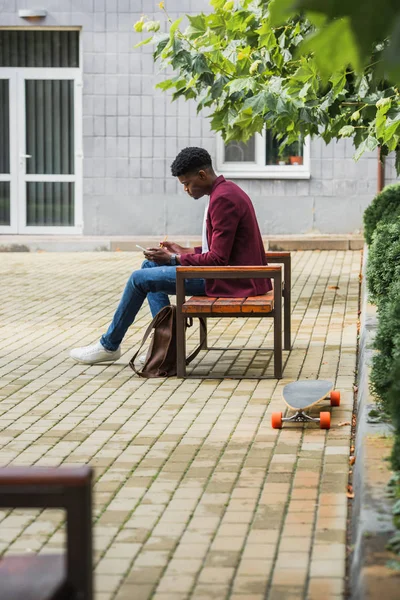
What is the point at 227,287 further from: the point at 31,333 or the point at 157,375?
the point at 31,333

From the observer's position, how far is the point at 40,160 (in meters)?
19.8

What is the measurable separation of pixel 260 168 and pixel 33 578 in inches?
675

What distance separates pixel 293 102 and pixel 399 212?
2.96 m

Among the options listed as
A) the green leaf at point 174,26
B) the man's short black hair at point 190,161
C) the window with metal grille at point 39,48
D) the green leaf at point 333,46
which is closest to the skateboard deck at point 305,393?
the man's short black hair at point 190,161

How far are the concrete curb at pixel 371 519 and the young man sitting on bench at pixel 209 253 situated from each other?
253 centimetres

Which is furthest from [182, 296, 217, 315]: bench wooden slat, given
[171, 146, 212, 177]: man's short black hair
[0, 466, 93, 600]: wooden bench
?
[0, 466, 93, 600]: wooden bench

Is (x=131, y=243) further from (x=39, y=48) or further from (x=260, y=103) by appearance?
(x=260, y=103)

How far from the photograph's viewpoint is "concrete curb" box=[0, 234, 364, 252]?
1822 cm

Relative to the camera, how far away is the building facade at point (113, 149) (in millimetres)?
19000

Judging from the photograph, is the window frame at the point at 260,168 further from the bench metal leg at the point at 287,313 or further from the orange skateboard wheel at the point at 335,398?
the orange skateboard wheel at the point at 335,398

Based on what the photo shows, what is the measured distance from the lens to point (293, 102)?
28.9 ft

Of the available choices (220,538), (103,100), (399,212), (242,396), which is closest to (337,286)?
(399,212)

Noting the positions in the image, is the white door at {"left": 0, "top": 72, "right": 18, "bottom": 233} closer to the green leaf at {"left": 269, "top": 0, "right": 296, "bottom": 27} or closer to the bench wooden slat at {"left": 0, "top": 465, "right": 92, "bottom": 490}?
the bench wooden slat at {"left": 0, "top": 465, "right": 92, "bottom": 490}

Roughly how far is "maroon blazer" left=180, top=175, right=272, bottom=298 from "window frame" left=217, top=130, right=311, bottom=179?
11438 millimetres
